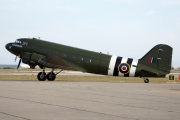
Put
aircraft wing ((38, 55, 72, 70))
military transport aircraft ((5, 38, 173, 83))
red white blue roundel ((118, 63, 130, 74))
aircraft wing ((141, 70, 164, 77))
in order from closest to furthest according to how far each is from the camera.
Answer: aircraft wing ((38, 55, 72, 70))
aircraft wing ((141, 70, 164, 77))
military transport aircraft ((5, 38, 173, 83))
red white blue roundel ((118, 63, 130, 74))

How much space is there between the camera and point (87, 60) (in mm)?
39750

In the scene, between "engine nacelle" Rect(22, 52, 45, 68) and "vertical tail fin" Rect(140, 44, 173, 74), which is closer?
"vertical tail fin" Rect(140, 44, 173, 74)

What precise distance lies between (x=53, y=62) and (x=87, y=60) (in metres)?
4.06

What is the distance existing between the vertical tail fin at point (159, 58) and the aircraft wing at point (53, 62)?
9254mm

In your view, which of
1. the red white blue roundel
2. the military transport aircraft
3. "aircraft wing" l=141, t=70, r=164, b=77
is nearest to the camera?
"aircraft wing" l=141, t=70, r=164, b=77

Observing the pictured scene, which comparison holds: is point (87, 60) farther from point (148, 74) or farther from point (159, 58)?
point (159, 58)

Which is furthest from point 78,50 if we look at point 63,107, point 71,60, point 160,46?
point 63,107

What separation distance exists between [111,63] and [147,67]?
4.29m

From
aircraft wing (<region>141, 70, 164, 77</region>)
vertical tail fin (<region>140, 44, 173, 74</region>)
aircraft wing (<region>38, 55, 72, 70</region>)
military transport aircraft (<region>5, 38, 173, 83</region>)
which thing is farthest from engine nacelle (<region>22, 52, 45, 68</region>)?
vertical tail fin (<region>140, 44, 173, 74</region>)

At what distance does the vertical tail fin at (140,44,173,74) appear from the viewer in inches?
1518

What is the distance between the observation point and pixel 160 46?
3922 centimetres

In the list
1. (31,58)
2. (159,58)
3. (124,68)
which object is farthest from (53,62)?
(159,58)

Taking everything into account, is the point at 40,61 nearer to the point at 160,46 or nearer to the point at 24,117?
the point at 160,46

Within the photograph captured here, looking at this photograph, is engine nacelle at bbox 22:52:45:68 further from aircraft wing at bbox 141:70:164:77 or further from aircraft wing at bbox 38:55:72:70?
aircraft wing at bbox 141:70:164:77
